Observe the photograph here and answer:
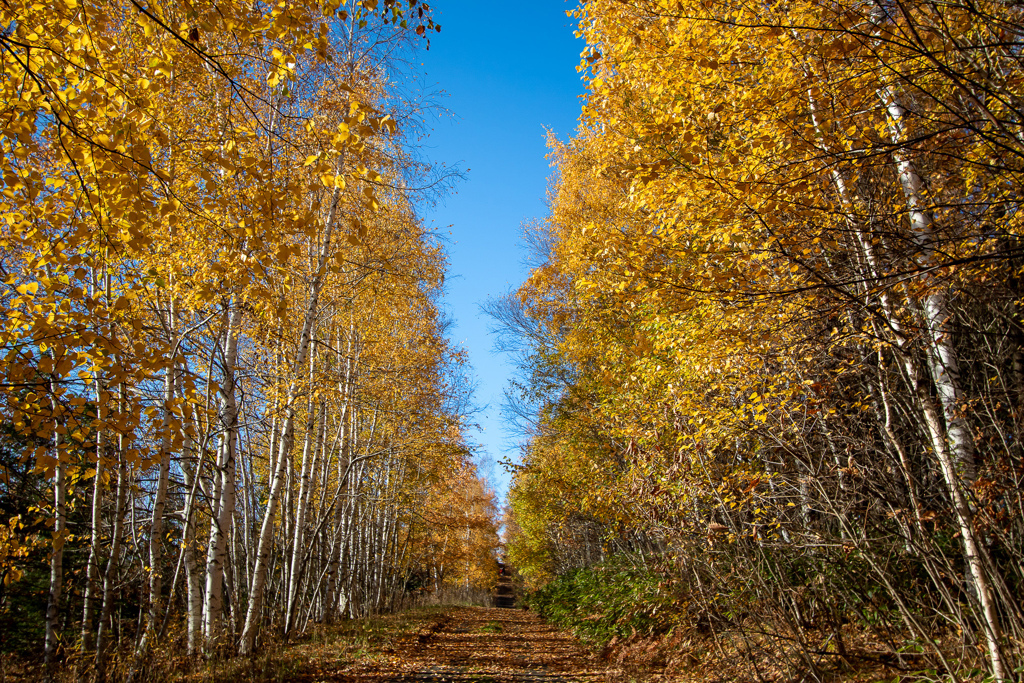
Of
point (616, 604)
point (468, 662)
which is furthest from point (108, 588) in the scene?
point (616, 604)

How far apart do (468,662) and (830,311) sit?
7.24 metres

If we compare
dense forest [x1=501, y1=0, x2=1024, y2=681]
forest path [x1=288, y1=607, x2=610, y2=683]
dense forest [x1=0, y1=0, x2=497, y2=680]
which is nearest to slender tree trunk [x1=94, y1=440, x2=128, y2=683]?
dense forest [x1=0, y1=0, x2=497, y2=680]

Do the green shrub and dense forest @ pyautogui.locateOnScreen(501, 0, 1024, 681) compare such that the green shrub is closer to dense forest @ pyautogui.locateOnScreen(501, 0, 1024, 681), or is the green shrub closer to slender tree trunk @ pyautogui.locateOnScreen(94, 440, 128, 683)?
dense forest @ pyautogui.locateOnScreen(501, 0, 1024, 681)

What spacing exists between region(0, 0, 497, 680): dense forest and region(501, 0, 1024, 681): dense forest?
206cm

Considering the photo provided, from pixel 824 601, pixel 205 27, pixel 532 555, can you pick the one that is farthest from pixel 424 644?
pixel 532 555

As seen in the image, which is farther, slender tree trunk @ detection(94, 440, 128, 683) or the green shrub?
the green shrub

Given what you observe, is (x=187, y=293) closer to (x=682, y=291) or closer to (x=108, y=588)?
(x=108, y=588)

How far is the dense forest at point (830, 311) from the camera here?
289 cm

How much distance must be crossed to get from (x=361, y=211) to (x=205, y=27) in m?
5.67

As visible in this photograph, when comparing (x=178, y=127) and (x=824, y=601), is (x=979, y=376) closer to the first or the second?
(x=824, y=601)

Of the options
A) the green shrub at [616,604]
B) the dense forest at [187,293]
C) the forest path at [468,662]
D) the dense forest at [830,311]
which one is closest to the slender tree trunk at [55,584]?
the dense forest at [187,293]

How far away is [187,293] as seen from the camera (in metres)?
5.60

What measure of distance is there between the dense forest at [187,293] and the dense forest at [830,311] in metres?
2.06

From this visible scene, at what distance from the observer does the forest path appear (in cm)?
623
